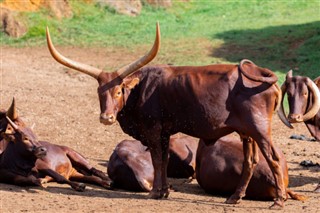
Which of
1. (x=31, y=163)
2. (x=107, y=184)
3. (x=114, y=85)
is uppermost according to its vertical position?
(x=114, y=85)

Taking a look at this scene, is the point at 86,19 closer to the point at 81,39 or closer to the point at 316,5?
the point at 81,39

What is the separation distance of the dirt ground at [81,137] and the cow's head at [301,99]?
0.92 m

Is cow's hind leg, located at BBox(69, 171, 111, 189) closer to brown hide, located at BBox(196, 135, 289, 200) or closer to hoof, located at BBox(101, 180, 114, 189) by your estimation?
hoof, located at BBox(101, 180, 114, 189)

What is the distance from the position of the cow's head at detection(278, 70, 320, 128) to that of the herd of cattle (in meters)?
0.01

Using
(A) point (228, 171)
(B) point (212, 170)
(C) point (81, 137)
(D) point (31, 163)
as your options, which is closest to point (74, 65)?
(D) point (31, 163)

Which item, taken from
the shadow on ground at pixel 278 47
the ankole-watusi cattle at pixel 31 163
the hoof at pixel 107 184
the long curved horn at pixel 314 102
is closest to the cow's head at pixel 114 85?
the ankole-watusi cattle at pixel 31 163

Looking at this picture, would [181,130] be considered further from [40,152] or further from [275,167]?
[40,152]

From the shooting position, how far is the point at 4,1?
88.7ft

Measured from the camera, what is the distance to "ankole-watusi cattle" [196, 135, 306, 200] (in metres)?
11.0

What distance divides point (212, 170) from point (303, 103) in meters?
1.77

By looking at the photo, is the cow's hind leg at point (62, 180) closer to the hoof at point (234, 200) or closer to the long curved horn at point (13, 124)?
the long curved horn at point (13, 124)

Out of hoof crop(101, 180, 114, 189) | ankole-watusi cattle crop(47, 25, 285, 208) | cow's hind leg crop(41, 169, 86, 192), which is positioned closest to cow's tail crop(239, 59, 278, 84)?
ankole-watusi cattle crop(47, 25, 285, 208)

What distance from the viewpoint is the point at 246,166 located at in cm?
1079

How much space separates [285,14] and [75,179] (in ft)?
68.4
